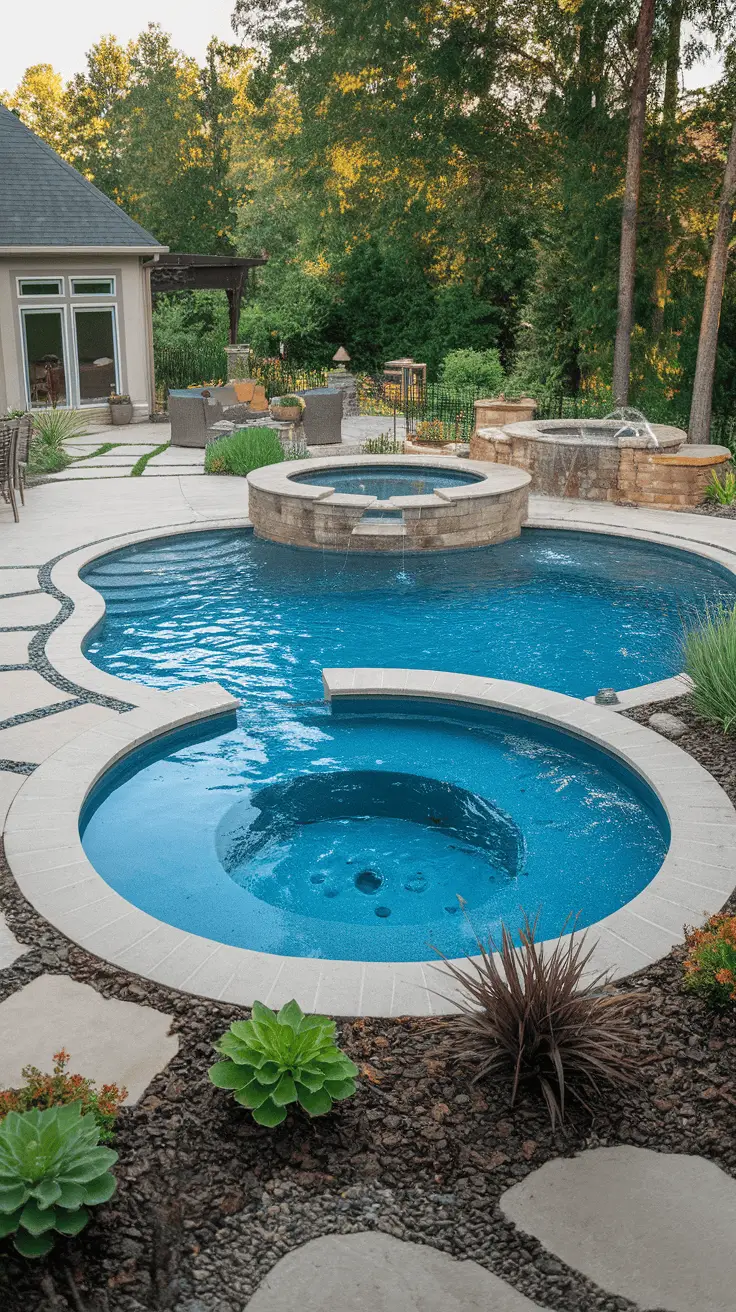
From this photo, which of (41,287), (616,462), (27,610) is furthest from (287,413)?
(27,610)

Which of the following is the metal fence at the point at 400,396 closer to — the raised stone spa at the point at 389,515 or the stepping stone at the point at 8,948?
the raised stone spa at the point at 389,515

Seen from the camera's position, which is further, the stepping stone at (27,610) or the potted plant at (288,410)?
the potted plant at (288,410)

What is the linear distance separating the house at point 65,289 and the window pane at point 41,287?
19mm

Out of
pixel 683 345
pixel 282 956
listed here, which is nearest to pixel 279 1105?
pixel 282 956

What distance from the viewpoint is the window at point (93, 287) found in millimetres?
20078

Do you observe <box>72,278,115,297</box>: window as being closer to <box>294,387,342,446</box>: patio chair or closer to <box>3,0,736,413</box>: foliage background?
<box>3,0,736,413</box>: foliage background

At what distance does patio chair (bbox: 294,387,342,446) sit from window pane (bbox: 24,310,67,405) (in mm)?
5777

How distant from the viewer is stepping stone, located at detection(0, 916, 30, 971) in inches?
171

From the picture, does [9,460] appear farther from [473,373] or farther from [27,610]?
[473,373]

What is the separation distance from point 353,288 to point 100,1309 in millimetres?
26293

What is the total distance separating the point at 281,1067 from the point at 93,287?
19483 millimetres

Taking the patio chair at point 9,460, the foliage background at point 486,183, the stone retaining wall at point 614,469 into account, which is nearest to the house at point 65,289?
the foliage background at point 486,183

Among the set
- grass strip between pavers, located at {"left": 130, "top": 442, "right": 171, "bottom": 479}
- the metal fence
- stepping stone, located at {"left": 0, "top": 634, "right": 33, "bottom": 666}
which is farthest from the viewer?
the metal fence

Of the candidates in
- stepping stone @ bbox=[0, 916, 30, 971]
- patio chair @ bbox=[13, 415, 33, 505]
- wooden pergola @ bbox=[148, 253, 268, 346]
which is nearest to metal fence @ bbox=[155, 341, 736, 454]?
wooden pergola @ bbox=[148, 253, 268, 346]
